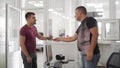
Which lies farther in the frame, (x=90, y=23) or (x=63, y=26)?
(x=63, y=26)

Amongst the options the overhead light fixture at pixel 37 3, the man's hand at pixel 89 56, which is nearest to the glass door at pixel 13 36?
the overhead light fixture at pixel 37 3

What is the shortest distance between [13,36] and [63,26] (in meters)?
1.47

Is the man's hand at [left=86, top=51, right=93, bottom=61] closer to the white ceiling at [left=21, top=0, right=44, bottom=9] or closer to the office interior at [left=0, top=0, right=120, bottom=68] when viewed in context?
Result: the office interior at [left=0, top=0, right=120, bottom=68]

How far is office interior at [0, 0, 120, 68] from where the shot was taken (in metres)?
3.29

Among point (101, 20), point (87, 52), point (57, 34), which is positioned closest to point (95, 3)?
point (101, 20)

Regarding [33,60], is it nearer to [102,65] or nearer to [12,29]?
[102,65]

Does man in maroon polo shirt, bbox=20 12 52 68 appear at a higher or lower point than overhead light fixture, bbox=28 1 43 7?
lower

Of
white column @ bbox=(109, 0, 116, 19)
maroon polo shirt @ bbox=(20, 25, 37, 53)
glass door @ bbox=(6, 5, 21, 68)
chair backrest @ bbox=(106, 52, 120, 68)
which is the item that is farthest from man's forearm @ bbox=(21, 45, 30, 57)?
white column @ bbox=(109, 0, 116, 19)

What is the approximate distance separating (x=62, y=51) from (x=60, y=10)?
4.08ft

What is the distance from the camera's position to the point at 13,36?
4.56 m

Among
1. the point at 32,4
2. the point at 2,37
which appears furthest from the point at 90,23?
the point at 32,4

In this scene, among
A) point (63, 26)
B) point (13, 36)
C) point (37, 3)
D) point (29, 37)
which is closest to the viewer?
point (29, 37)

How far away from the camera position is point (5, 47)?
3.96 meters

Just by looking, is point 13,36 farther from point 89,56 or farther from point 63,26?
point 89,56
